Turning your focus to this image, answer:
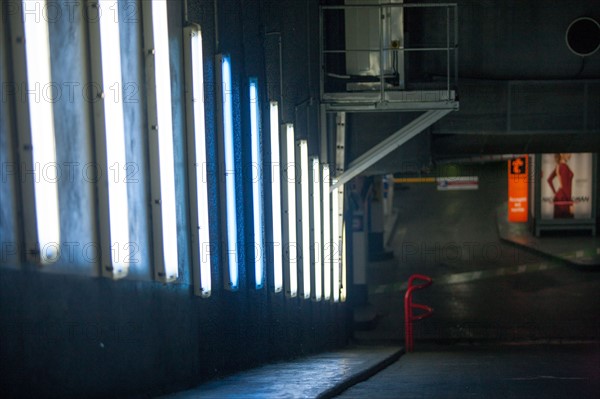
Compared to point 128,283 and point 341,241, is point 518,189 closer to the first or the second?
point 341,241

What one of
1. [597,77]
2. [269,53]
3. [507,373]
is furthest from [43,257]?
[597,77]

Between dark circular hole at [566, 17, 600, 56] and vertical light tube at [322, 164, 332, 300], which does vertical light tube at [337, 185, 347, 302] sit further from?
dark circular hole at [566, 17, 600, 56]

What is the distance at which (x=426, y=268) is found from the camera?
1988 cm

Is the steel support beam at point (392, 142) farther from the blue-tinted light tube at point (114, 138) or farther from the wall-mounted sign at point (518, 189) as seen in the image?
the wall-mounted sign at point (518, 189)

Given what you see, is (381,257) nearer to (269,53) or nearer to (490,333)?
(490,333)

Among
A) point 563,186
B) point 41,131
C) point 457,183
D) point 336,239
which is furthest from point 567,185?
point 41,131

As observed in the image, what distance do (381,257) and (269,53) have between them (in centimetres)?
1549

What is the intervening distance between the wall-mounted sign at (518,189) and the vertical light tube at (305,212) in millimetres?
18748

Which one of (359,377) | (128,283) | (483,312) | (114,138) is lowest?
(483,312)

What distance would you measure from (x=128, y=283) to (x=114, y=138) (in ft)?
2.86

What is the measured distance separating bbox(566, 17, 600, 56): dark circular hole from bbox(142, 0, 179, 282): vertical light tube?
26.6 feet

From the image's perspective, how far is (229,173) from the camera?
18.4 feet

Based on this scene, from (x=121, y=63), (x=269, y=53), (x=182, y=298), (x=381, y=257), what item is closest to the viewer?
(x=121, y=63)

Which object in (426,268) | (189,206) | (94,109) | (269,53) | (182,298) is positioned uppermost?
(269,53)
